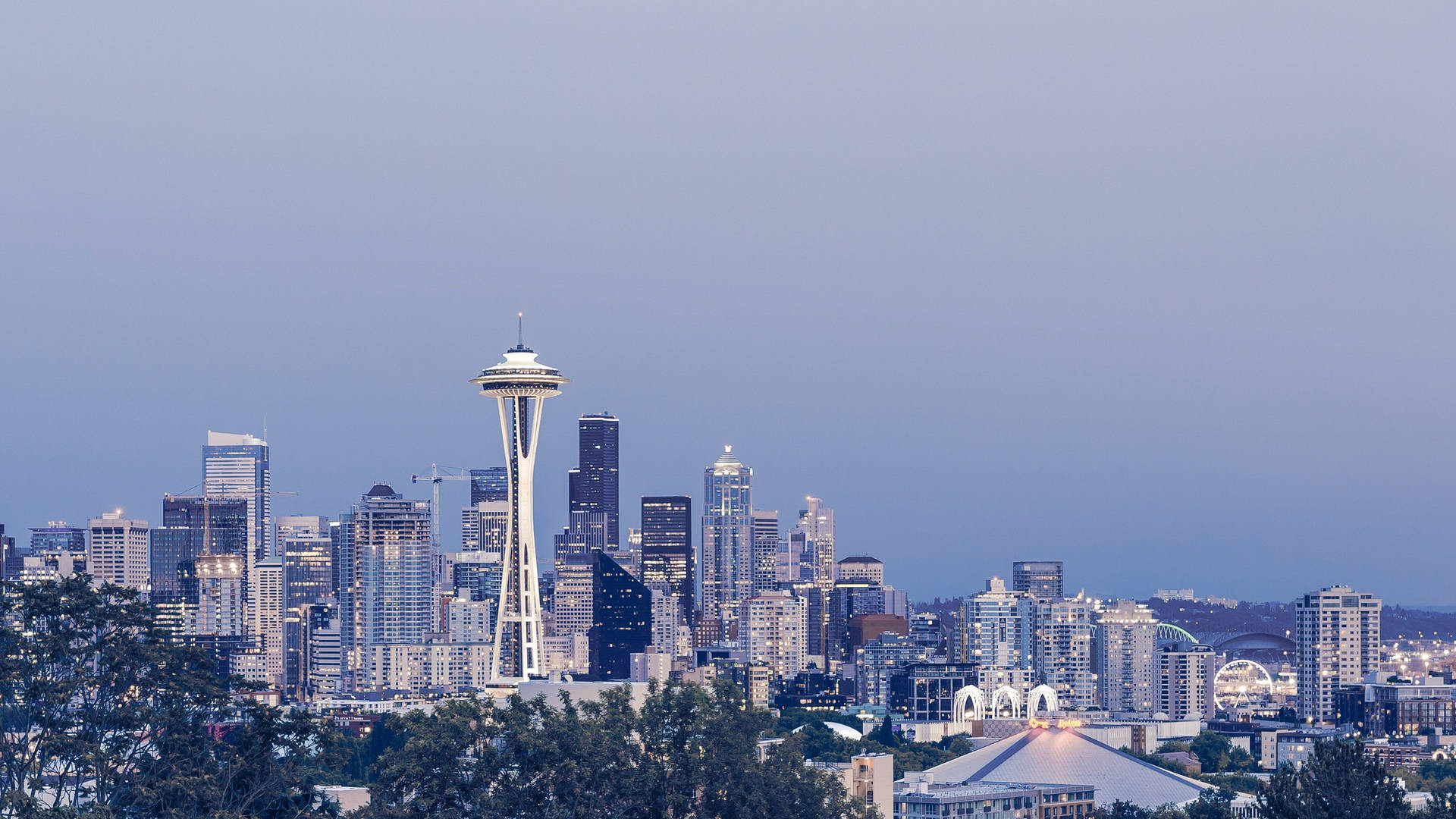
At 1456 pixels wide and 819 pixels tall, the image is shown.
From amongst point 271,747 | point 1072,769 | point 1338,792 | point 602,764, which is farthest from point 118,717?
point 1072,769

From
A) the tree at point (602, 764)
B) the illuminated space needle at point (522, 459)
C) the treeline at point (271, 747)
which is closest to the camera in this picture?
the treeline at point (271, 747)

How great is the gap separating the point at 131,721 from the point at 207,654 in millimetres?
3964

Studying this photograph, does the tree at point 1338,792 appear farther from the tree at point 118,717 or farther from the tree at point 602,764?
the tree at point 118,717

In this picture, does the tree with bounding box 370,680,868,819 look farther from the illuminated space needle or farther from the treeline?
the illuminated space needle

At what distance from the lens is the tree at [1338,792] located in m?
49.8

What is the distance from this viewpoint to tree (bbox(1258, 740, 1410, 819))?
49.8 m

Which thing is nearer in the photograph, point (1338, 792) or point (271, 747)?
point (271, 747)

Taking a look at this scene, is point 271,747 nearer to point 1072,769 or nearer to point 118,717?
point 118,717

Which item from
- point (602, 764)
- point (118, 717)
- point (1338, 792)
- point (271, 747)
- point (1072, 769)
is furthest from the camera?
point (1072, 769)

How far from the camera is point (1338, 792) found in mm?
50812

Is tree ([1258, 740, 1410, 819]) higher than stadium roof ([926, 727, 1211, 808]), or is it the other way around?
tree ([1258, 740, 1410, 819])

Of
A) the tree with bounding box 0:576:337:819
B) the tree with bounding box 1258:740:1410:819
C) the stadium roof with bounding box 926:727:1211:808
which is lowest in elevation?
the stadium roof with bounding box 926:727:1211:808

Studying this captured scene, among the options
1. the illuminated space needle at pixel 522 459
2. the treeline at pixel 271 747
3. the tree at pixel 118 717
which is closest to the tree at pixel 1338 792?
the treeline at pixel 271 747

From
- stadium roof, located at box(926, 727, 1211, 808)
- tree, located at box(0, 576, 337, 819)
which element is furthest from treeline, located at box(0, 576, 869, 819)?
stadium roof, located at box(926, 727, 1211, 808)
